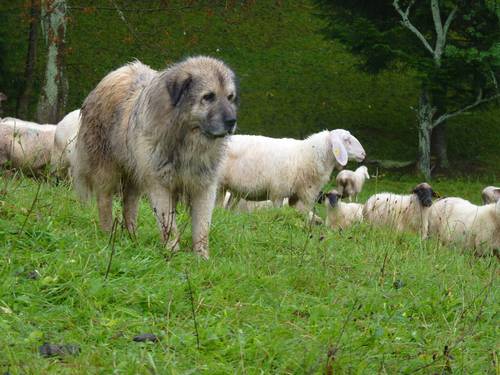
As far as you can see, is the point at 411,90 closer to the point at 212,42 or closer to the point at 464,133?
the point at 464,133

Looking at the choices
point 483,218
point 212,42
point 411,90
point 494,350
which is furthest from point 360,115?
point 494,350

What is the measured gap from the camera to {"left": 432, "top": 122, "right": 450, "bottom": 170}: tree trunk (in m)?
24.5

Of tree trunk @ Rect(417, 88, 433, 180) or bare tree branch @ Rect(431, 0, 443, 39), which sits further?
tree trunk @ Rect(417, 88, 433, 180)

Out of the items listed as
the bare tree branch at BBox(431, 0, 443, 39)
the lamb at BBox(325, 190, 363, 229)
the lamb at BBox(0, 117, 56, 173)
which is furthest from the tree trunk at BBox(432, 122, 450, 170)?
the lamb at BBox(0, 117, 56, 173)

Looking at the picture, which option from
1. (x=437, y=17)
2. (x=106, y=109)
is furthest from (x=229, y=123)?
(x=437, y=17)

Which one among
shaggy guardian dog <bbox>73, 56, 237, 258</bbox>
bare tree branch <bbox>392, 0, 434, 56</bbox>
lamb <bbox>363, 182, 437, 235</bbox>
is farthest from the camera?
bare tree branch <bbox>392, 0, 434, 56</bbox>

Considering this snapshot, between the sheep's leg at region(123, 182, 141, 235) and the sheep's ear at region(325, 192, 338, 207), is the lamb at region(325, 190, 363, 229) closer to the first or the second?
the sheep's ear at region(325, 192, 338, 207)

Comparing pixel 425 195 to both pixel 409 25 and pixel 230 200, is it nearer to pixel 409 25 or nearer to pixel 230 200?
pixel 230 200

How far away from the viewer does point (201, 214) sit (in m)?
6.66

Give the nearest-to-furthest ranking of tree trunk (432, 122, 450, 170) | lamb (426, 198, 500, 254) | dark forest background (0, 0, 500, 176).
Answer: lamb (426, 198, 500, 254) → tree trunk (432, 122, 450, 170) → dark forest background (0, 0, 500, 176)

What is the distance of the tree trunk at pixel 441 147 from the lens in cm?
2453

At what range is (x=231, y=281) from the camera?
550cm

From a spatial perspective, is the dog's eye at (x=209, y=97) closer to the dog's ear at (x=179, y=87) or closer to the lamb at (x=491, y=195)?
the dog's ear at (x=179, y=87)

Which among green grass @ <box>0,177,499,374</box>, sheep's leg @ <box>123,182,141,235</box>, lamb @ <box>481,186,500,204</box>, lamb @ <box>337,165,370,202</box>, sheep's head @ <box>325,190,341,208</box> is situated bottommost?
lamb @ <box>337,165,370,202</box>
